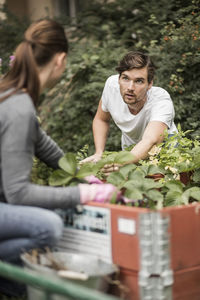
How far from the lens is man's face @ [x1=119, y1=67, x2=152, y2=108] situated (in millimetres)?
3221

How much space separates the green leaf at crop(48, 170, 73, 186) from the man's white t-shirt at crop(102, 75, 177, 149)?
123 cm

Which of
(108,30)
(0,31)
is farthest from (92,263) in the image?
(0,31)

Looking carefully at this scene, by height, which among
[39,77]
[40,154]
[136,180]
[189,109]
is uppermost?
[39,77]

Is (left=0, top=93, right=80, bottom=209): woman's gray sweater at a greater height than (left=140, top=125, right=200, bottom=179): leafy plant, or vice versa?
(left=0, top=93, right=80, bottom=209): woman's gray sweater

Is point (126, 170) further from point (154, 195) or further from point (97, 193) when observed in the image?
point (97, 193)

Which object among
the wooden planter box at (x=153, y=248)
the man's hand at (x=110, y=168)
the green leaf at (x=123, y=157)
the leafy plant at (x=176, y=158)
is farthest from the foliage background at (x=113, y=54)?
the wooden planter box at (x=153, y=248)

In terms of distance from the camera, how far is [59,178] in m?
2.19

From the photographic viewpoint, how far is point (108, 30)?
610 cm

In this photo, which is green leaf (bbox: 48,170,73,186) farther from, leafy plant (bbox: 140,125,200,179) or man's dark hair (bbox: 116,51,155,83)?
man's dark hair (bbox: 116,51,155,83)

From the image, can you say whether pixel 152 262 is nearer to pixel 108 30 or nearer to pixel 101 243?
pixel 101 243

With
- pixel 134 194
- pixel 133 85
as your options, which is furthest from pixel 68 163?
pixel 133 85

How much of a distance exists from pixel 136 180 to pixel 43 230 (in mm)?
580

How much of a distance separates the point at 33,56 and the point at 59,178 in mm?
600

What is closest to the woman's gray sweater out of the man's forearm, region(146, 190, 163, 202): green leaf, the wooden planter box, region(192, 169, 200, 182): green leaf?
the wooden planter box
